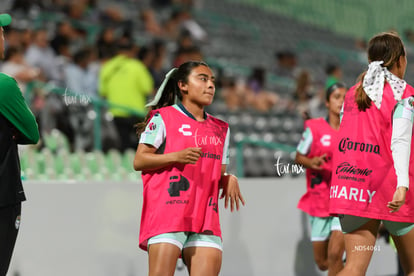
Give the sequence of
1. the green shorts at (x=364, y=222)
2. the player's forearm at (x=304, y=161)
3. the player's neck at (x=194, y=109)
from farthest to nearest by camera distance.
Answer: the player's forearm at (x=304, y=161)
the player's neck at (x=194, y=109)
the green shorts at (x=364, y=222)

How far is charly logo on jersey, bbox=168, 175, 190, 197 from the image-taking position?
14.8 ft

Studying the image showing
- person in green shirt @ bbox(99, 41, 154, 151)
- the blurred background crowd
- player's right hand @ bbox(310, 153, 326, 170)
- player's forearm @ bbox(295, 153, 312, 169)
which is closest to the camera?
player's right hand @ bbox(310, 153, 326, 170)

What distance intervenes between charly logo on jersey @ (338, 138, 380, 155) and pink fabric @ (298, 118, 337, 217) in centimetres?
162

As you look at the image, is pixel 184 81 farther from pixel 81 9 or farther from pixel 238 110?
pixel 81 9

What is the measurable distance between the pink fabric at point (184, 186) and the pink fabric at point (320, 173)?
74.1 inches

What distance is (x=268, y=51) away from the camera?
61.5ft

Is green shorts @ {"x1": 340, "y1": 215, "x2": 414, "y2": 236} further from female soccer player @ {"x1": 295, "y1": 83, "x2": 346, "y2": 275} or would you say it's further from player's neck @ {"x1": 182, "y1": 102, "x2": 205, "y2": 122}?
female soccer player @ {"x1": 295, "y1": 83, "x2": 346, "y2": 275}

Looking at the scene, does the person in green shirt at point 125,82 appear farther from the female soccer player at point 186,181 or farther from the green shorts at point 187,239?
the green shorts at point 187,239

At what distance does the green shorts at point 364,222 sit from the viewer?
4.45 meters

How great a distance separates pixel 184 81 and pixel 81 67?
5459mm

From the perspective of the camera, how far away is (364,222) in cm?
449

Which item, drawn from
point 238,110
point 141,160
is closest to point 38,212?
point 141,160

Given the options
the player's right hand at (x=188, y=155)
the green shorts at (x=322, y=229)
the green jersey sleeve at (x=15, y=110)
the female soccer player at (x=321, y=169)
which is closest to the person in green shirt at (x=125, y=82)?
the female soccer player at (x=321, y=169)

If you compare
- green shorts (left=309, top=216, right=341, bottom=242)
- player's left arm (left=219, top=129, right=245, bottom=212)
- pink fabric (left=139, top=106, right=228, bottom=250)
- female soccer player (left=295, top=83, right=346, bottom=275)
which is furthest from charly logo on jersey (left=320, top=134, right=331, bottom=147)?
pink fabric (left=139, top=106, right=228, bottom=250)
